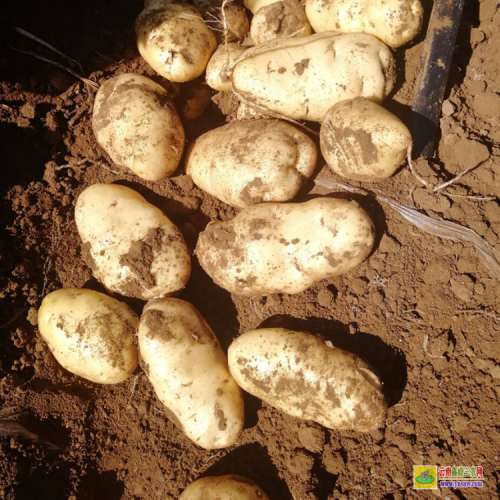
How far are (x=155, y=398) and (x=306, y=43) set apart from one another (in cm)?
218

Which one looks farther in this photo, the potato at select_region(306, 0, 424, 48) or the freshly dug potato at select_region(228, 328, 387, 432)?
the potato at select_region(306, 0, 424, 48)

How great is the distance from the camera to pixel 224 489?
2.06m

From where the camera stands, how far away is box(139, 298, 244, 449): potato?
7.07ft

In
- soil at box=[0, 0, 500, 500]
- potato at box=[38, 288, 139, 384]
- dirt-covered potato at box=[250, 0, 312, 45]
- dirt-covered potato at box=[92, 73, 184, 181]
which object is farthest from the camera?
dirt-covered potato at box=[250, 0, 312, 45]

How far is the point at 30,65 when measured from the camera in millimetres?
2713

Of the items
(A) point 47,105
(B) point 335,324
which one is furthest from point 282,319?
(A) point 47,105

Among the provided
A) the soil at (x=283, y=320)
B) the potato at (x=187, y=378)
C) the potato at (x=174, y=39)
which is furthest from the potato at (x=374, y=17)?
the potato at (x=187, y=378)

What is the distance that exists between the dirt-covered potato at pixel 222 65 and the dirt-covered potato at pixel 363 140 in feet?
2.30

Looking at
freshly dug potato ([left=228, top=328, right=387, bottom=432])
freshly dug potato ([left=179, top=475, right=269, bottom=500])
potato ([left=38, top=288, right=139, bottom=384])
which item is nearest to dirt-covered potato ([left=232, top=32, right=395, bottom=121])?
freshly dug potato ([left=228, top=328, right=387, bottom=432])

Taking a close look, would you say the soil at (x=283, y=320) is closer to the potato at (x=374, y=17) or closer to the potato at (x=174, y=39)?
the potato at (x=374, y=17)

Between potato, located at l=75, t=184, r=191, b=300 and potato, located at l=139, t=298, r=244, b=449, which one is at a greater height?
potato, located at l=75, t=184, r=191, b=300

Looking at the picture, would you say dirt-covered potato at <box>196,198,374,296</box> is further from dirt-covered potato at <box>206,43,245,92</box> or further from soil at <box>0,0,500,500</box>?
dirt-covered potato at <box>206,43,245,92</box>

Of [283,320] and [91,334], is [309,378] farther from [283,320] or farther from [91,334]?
[91,334]

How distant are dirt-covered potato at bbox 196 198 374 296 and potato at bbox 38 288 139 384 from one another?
1.93ft
